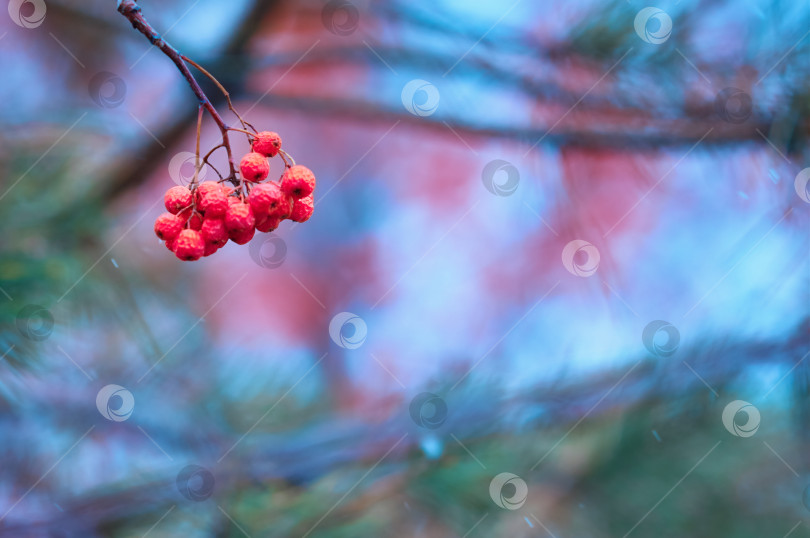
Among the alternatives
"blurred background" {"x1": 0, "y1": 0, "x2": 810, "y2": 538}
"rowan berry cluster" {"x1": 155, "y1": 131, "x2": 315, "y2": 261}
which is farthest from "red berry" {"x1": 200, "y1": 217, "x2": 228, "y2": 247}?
"blurred background" {"x1": 0, "y1": 0, "x2": 810, "y2": 538}

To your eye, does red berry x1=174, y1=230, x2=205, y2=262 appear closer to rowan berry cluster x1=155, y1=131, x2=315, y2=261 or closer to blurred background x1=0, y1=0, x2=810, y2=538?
rowan berry cluster x1=155, y1=131, x2=315, y2=261

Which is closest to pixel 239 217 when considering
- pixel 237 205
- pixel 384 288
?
pixel 237 205

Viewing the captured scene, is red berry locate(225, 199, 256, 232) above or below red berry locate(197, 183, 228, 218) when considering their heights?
below

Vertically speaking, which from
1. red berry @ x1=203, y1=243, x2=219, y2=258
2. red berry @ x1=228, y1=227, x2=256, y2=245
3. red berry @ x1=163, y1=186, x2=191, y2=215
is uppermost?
red berry @ x1=163, y1=186, x2=191, y2=215

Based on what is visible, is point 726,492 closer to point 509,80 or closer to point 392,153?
point 509,80

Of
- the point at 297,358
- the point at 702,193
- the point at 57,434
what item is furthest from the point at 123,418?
the point at 702,193

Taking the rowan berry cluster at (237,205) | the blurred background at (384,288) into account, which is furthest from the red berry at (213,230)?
the blurred background at (384,288)

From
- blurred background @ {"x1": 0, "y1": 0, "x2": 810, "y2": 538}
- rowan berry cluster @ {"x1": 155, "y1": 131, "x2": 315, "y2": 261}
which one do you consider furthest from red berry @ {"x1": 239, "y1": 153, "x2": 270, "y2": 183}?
blurred background @ {"x1": 0, "y1": 0, "x2": 810, "y2": 538}

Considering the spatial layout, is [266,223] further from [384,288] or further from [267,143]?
[384,288]
